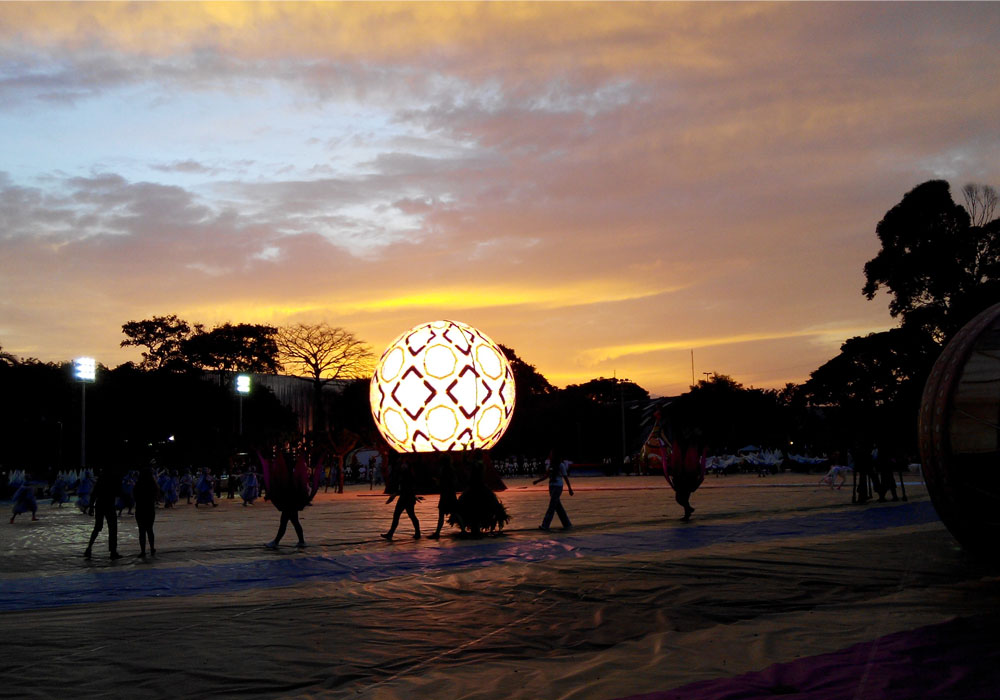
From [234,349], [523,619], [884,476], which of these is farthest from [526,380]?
[523,619]

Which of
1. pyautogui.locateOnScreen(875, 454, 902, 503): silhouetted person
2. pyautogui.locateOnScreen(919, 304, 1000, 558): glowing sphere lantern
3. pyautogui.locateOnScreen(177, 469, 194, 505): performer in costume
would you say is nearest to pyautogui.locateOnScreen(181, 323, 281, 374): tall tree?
pyautogui.locateOnScreen(177, 469, 194, 505): performer in costume

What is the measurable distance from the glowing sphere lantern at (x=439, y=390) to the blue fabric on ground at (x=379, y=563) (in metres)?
15.0

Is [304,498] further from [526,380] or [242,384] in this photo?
[526,380]

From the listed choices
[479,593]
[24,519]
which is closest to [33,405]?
[24,519]

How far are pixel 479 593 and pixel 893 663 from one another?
14.5ft

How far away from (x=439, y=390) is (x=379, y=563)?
18.1 meters

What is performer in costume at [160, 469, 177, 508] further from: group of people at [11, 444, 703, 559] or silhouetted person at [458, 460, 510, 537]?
silhouetted person at [458, 460, 510, 537]

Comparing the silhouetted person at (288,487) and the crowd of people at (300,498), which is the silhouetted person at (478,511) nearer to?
the crowd of people at (300,498)

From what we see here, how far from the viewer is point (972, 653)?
6.18 metres

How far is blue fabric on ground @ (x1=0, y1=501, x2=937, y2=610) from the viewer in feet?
33.9

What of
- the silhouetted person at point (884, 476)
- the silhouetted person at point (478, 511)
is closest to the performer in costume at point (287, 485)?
the silhouetted person at point (478, 511)

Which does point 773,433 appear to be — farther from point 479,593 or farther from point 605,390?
point 479,593

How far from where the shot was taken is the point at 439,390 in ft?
99.0

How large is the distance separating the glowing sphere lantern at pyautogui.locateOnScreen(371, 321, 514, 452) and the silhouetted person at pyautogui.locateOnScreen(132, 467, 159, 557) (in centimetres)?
1572
